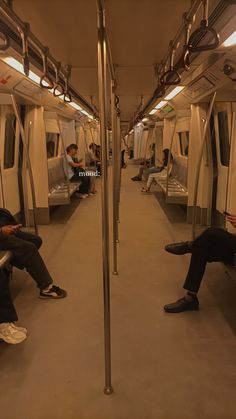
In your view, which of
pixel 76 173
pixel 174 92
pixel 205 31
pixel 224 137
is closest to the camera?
pixel 205 31

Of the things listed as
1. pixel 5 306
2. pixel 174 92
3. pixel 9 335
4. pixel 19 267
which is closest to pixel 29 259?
pixel 19 267

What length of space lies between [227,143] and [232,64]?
1973 mm

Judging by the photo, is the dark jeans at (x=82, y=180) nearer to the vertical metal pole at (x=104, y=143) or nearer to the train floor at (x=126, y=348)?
the train floor at (x=126, y=348)

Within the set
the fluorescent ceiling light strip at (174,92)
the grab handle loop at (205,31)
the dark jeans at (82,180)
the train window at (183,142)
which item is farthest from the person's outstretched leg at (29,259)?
the dark jeans at (82,180)

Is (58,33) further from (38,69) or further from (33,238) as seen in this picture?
(33,238)

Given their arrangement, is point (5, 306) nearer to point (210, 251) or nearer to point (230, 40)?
point (210, 251)

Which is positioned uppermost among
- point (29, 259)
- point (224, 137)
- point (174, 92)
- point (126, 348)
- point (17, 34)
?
point (17, 34)

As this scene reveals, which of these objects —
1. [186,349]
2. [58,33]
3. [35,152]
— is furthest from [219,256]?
[35,152]

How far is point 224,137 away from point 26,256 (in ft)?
11.5

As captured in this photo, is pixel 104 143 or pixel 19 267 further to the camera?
pixel 19 267

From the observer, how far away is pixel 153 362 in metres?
2.31

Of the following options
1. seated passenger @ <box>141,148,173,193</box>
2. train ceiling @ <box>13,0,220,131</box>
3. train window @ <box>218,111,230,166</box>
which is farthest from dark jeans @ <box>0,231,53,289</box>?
seated passenger @ <box>141,148,173,193</box>

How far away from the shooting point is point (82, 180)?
844 centimetres

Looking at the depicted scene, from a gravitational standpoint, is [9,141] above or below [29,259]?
above
